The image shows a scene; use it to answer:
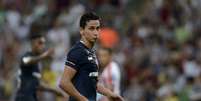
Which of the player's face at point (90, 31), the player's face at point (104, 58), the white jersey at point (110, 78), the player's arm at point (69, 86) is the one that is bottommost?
the white jersey at point (110, 78)

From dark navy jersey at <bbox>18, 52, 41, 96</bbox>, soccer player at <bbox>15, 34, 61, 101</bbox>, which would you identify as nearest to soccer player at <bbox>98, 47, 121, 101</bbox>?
soccer player at <bbox>15, 34, 61, 101</bbox>

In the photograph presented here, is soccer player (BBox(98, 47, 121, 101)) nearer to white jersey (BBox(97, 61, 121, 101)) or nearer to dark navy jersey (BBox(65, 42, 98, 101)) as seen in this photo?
white jersey (BBox(97, 61, 121, 101))

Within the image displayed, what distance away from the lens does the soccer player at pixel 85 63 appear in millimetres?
10797

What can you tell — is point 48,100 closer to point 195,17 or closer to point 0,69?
point 0,69

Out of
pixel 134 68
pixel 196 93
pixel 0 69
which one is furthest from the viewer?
pixel 0 69

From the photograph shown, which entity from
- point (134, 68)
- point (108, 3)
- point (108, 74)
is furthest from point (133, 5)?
point (108, 74)

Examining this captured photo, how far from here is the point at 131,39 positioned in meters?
22.3

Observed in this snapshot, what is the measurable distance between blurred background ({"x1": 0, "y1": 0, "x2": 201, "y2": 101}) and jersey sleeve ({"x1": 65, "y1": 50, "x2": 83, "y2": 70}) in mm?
8714

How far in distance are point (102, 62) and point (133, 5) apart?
29.0 feet

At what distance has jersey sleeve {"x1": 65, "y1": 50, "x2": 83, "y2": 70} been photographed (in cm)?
1078

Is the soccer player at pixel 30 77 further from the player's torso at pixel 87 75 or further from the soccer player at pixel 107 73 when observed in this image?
the player's torso at pixel 87 75

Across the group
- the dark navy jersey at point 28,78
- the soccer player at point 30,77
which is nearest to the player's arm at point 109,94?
the soccer player at point 30,77

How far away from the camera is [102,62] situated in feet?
49.5

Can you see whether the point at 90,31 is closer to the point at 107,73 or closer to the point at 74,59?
the point at 74,59
